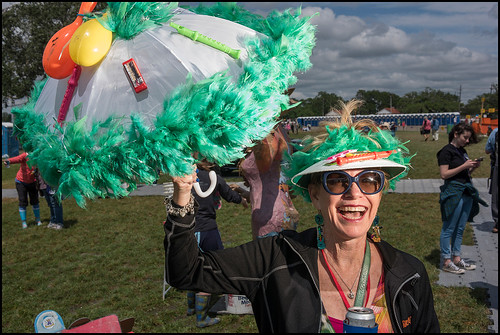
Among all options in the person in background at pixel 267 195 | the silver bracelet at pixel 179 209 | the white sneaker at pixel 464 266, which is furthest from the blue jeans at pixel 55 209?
the silver bracelet at pixel 179 209

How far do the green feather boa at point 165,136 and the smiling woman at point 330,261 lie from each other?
9.9 inches

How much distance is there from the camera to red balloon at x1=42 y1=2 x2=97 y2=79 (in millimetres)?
1745

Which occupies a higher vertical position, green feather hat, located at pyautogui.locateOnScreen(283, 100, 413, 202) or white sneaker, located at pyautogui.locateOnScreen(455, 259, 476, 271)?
green feather hat, located at pyautogui.locateOnScreen(283, 100, 413, 202)

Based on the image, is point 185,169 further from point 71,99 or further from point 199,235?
point 199,235

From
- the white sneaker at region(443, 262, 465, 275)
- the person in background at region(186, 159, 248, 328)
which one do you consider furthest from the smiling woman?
the white sneaker at region(443, 262, 465, 275)

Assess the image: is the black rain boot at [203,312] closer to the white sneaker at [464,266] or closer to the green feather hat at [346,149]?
the green feather hat at [346,149]

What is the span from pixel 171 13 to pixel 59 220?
8.97m

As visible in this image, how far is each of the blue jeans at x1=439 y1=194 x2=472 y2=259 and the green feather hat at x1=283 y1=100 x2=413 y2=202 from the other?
3984 mm

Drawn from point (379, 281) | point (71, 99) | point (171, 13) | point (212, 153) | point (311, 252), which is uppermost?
point (171, 13)

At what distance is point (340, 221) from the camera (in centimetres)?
188

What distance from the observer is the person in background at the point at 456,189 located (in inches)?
210

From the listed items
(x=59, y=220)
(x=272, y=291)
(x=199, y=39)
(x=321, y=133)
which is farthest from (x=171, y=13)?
(x=59, y=220)

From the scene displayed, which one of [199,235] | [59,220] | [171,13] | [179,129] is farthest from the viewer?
[59,220]

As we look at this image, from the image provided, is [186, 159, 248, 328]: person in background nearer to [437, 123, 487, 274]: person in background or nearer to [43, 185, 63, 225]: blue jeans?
[437, 123, 487, 274]: person in background
